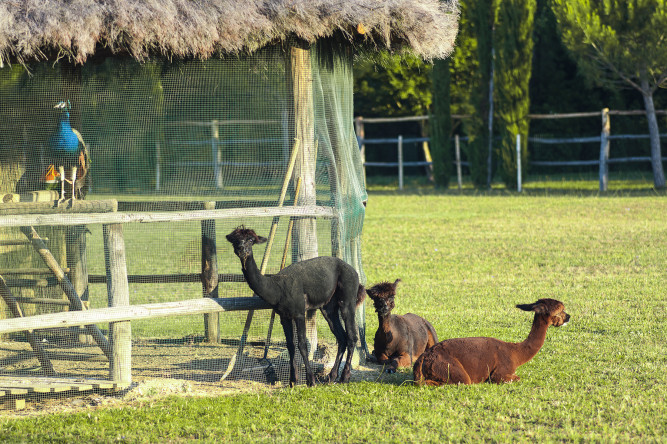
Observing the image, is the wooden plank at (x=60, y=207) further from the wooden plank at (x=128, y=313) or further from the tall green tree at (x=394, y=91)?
the tall green tree at (x=394, y=91)

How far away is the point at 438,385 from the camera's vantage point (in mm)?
5949

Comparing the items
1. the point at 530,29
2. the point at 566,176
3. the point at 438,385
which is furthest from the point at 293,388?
the point at 566,176

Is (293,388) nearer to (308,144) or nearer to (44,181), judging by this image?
(308,144)

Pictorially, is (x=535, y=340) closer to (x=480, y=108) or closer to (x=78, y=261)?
(x=78, y=261)

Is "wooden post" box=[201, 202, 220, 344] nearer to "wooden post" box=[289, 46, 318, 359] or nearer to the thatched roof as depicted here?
"wooden post" box=[289, 46, 318, 359]

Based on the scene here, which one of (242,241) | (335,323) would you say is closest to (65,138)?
(242,241)

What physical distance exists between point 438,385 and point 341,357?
82 centimetres

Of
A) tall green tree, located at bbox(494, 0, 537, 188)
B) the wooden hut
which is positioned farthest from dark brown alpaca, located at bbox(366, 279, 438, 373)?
tall green tree, located at bbox(494, 0, 537, 188)

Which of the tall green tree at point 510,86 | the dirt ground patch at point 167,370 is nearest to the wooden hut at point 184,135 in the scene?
the dirt ground patch at point 167,370

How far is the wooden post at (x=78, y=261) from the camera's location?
7.07m

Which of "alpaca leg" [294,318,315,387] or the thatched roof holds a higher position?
the thatched roof

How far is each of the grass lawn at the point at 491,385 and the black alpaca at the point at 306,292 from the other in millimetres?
332

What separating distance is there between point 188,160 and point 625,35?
59.3 ft

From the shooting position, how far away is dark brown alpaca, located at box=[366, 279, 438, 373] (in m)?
6.40
